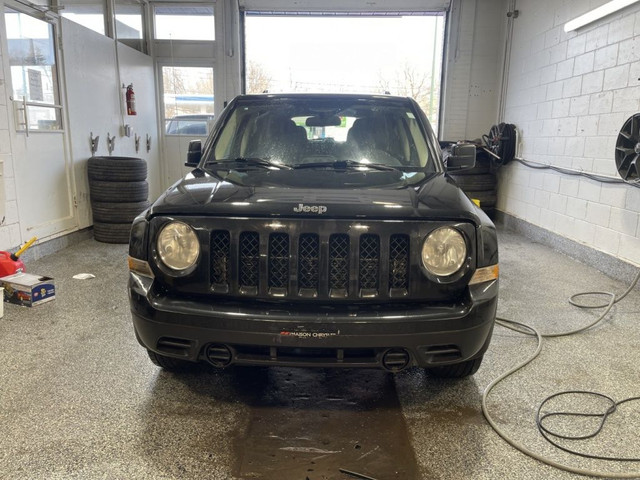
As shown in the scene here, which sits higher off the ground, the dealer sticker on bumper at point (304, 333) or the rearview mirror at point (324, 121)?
the rearview mirror at point (324, 121)

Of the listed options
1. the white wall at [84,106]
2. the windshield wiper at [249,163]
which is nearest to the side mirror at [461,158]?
the windshield wiper at [249,163]

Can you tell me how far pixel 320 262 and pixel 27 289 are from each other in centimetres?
265

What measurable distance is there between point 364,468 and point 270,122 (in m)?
1.90

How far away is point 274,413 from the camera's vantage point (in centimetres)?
206

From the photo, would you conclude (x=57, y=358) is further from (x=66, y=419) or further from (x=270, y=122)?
(x=270, y=122)

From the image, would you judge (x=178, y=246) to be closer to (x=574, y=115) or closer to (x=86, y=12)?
(x=574, y=115)

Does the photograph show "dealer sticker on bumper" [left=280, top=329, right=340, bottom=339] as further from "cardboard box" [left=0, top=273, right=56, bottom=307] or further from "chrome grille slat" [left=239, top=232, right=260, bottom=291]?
"cardboard box" [left=0, top=273, right=56, bottom=307]

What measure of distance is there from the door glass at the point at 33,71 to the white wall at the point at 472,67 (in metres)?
6.08

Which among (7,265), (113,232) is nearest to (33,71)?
(113,232)

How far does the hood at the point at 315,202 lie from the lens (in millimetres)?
1774

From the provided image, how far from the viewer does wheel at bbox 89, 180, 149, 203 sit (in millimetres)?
5484

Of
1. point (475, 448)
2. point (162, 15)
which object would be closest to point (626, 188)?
point (475, 448)

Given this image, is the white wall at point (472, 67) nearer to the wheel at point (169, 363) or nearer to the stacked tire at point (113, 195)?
the stacked tire at point (113, 195)

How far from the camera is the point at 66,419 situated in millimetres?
2000
